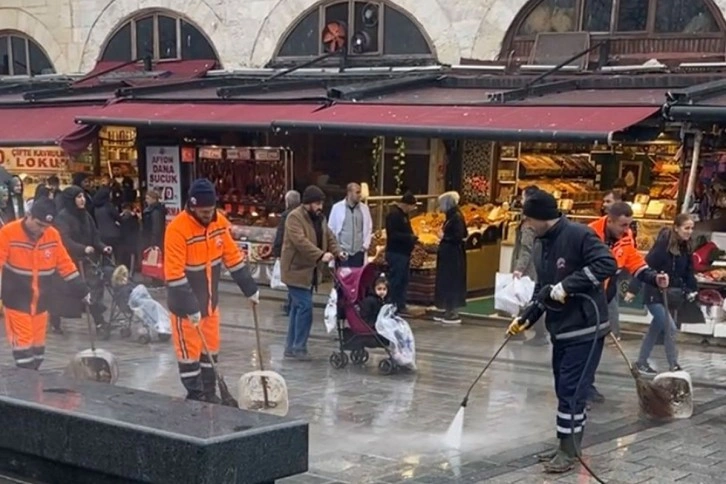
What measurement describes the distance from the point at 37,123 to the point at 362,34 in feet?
17.6

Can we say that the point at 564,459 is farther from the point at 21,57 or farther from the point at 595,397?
the point at 21,57

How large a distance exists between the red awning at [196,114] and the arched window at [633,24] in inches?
123

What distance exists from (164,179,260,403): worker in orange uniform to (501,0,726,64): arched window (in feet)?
23.1

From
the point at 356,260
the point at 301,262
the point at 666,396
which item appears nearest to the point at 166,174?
the point at 356,260

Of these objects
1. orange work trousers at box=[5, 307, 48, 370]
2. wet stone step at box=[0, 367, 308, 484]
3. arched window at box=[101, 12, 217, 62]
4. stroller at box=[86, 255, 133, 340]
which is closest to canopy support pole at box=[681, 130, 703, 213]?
stroller at box=[86, 255, 133, 340]

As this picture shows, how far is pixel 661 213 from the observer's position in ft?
41.7

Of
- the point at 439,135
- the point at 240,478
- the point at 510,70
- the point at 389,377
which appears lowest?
the point at 389,377

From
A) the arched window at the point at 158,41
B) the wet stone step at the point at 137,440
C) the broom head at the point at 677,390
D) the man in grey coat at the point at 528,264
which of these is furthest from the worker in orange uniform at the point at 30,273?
the arched window at the point at 158,41

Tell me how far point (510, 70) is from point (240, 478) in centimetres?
976

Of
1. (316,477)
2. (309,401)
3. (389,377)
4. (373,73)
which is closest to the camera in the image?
(316,477)

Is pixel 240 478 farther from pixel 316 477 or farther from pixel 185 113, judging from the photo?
pixel 185 113

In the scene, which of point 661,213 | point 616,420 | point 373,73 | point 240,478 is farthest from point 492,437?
point 373,73

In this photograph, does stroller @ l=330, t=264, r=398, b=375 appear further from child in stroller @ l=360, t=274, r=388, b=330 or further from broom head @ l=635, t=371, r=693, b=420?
broom head @ l=635, t=371, r=693, b=420

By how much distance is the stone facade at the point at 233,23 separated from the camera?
14.0 metres
